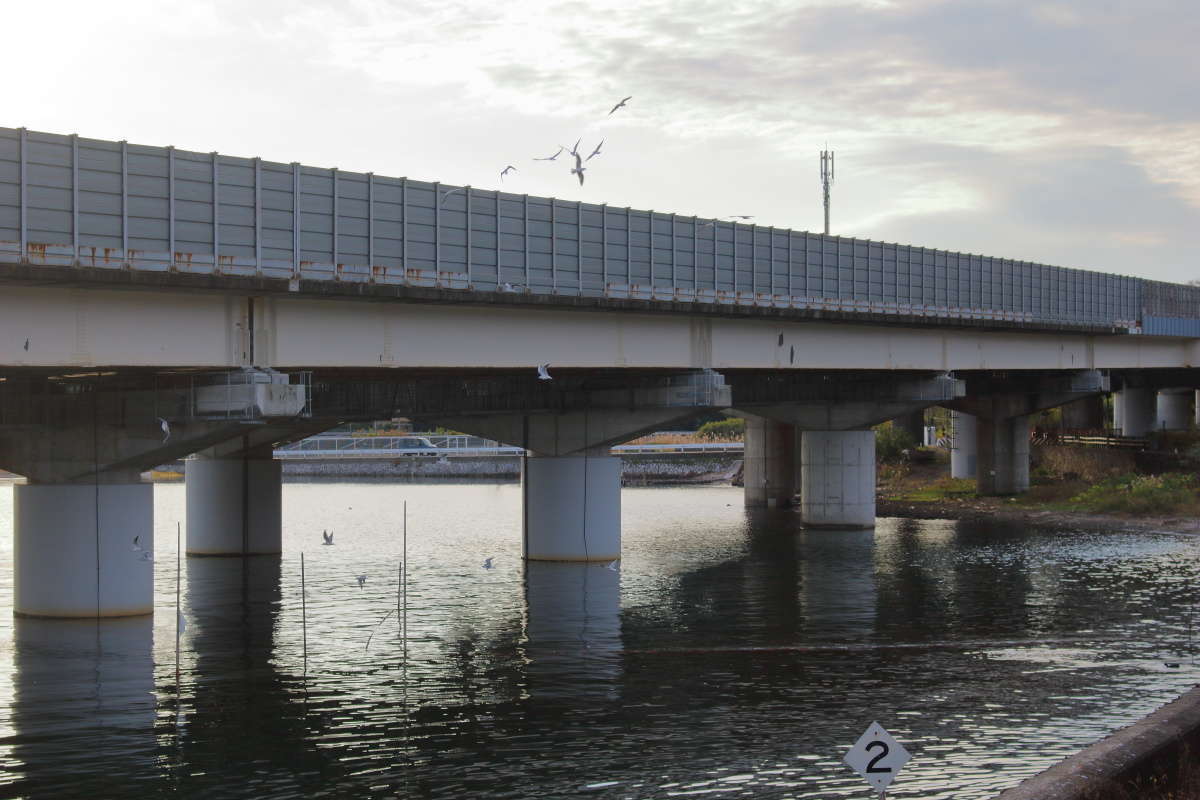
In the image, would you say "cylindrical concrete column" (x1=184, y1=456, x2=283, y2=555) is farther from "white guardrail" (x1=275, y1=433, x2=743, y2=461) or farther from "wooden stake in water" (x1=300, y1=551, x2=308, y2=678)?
"white guardrail" (x1=275, y1=433, x2=743, y2=461)

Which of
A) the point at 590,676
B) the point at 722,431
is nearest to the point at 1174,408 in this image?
the point at 722,431

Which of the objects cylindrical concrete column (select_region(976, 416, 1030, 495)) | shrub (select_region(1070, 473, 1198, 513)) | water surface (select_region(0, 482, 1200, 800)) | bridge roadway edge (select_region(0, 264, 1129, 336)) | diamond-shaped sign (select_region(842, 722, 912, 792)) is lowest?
water surface (select_region(0, 482, 1200, 800))

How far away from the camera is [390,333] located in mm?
45375

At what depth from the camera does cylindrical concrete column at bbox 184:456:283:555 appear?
64688 mm

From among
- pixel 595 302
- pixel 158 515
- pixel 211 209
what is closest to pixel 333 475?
pixel 158 515

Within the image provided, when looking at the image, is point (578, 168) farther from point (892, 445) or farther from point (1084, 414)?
point (1084, 414)

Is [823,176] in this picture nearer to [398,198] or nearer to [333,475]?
[333,475]

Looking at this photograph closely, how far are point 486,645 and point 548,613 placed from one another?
6.42 metres

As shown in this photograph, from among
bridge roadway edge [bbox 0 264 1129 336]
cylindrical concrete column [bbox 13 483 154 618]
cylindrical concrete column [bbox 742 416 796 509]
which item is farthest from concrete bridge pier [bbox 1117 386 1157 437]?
cylindrical concrete column [bbox 13 483 154 618]

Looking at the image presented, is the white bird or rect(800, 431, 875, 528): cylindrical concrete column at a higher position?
the white bird

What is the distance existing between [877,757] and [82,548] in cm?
3072

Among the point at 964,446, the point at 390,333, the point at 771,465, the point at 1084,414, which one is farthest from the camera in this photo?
the point at 1084,414

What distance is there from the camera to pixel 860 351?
68750 millimetres

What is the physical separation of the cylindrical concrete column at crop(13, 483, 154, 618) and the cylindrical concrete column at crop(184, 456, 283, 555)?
2100 centimetres
